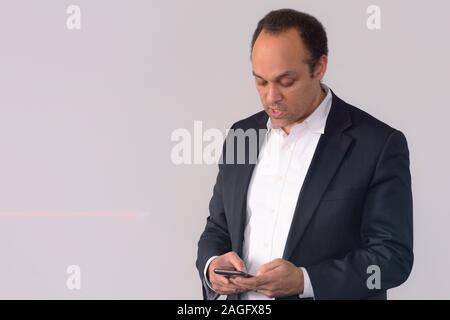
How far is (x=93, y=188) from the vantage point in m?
3.08

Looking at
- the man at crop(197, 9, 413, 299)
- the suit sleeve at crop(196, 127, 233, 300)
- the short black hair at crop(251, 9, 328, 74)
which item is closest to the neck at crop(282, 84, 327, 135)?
the man at crop(197, 9, 413, 299)

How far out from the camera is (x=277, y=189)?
208 centimetres

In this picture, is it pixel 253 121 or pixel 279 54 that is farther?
pixel 253 121

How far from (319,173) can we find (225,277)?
0.39 m

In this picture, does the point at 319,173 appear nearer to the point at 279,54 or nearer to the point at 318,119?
the point at 318,119

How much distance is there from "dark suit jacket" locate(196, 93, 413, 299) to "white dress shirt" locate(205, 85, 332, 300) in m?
0.05

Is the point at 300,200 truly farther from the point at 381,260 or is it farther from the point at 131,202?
the point at 131,202

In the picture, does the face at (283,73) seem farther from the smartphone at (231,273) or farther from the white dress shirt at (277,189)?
the smartphone at (231,273)

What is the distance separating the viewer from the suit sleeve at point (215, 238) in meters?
2.16

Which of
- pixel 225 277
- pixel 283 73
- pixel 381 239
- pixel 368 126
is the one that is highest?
pixel 283 73

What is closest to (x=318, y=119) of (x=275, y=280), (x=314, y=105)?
(x=314, y=105)

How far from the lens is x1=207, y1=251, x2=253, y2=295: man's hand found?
198 cm

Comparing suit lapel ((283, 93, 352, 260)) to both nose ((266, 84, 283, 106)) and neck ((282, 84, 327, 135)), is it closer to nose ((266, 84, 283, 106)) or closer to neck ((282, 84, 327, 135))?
neck ((282, 84, 327, 135))
